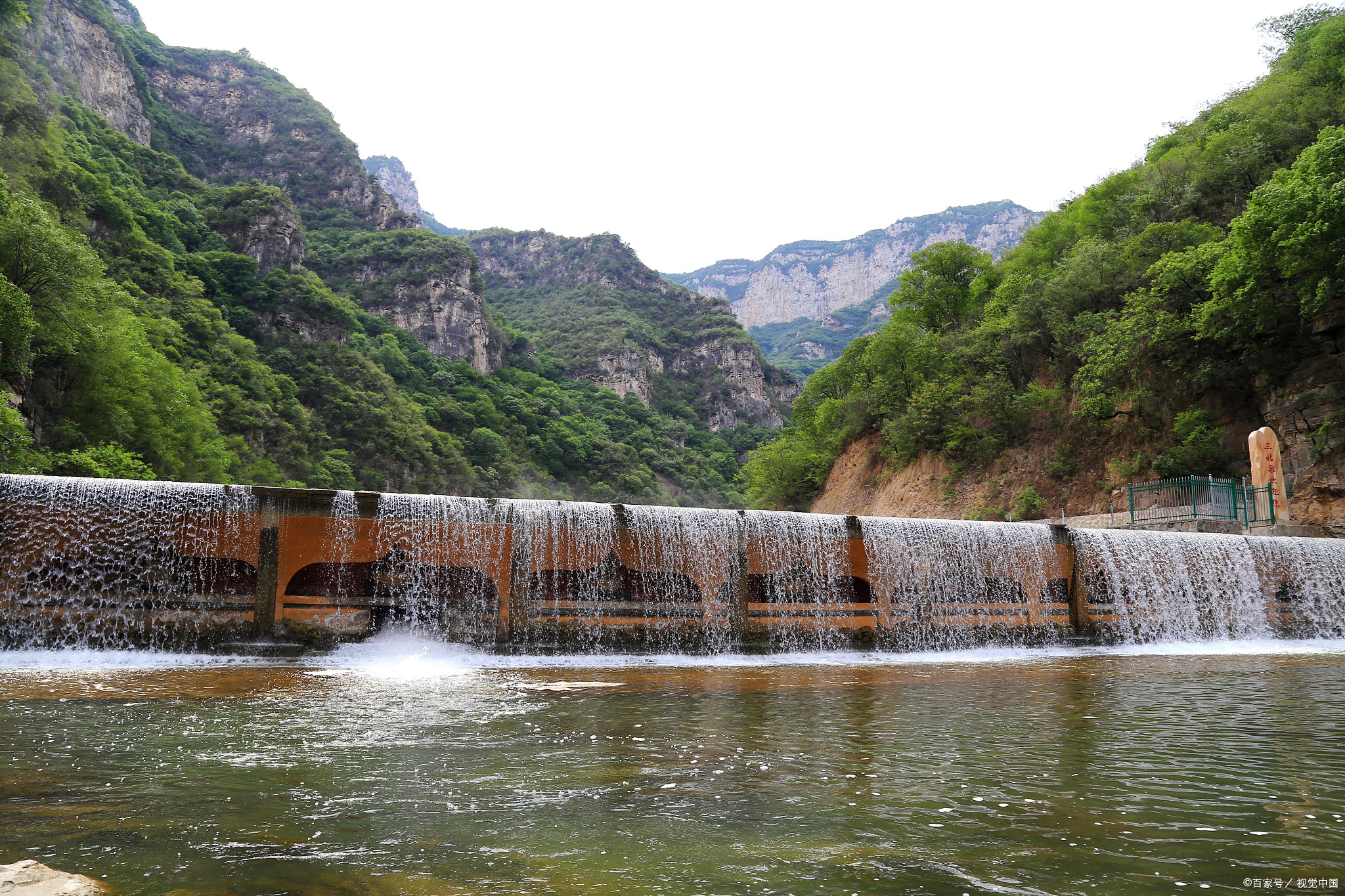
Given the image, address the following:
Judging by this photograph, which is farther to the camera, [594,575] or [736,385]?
[736,385]

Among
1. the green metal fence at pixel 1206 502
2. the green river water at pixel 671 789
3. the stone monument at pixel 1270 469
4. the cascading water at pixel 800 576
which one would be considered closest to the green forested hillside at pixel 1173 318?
the stone monument at pixel 1270 469

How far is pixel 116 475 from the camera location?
24656 mm

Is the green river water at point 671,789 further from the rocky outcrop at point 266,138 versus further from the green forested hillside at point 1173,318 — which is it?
the rocky outcrop at point 266,138

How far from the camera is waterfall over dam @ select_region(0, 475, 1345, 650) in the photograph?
11766 mm

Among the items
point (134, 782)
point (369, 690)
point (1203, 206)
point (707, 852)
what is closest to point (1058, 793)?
point (707, 852)

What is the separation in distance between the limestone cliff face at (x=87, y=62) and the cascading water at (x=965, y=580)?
83358 mm

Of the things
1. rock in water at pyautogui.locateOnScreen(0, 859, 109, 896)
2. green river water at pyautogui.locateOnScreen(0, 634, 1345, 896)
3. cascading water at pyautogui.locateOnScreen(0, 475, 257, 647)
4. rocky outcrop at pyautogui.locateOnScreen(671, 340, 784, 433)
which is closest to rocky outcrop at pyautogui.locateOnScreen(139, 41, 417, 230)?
rocky outcrop at pyautogui.locateOnScreen(671, 340, 784, 433)

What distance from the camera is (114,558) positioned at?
12.0 meters

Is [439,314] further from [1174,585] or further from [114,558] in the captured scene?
[1174,585]

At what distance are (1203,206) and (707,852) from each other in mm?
35089

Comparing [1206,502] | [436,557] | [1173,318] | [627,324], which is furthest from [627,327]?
[436,557]

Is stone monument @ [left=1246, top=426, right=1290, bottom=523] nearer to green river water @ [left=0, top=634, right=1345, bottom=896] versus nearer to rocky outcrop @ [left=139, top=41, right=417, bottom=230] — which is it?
green river water @ [left=0, top=634, right=1345, bottom=896]

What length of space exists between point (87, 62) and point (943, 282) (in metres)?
94.0

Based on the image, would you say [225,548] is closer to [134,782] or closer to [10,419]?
[134,782]
